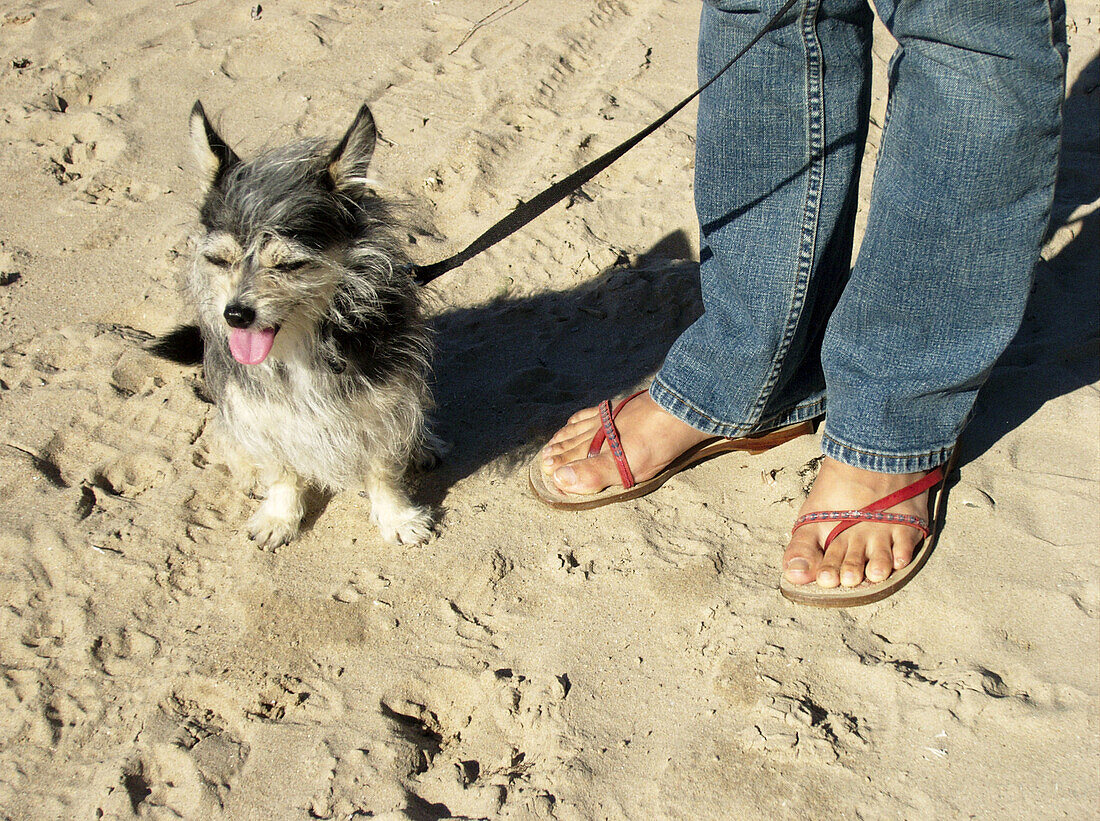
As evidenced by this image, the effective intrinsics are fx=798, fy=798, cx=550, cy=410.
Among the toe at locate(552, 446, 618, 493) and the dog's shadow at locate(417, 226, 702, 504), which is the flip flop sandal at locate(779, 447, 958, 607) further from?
the dog's shadow at locate(417, 226, 702, 504)

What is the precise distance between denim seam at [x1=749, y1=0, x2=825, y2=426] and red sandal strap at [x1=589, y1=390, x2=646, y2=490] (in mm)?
516

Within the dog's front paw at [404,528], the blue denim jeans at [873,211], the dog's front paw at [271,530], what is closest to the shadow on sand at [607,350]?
the dog's front paw at [404,528]

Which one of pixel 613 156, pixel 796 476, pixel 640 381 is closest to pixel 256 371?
pixel 613 156

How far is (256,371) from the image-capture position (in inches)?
90.2

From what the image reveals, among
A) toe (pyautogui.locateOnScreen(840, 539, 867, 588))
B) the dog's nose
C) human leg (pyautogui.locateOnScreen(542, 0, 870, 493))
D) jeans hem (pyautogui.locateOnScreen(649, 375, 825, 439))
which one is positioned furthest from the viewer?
jeans hem (pyautogui.locateOnScreen(649, 375, 825, 439))

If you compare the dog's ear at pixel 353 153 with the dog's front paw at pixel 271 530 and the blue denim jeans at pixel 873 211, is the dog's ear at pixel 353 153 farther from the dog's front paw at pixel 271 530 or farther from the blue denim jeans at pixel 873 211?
the dog's front paw at pixel 271 530

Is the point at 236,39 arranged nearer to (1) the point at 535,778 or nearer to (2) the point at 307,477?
(2) the point at 307,477

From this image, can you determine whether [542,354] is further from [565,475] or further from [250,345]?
[250,345]

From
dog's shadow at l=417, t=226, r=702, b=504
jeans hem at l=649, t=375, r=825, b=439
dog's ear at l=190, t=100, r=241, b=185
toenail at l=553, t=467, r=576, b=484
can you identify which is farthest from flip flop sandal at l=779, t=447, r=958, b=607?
dog's ear at l=190, t=100, r=241, b=185

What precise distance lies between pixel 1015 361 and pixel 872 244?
Answer: 1.42 metres

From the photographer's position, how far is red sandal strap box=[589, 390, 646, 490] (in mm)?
2639

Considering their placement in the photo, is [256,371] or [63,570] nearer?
[256,371]

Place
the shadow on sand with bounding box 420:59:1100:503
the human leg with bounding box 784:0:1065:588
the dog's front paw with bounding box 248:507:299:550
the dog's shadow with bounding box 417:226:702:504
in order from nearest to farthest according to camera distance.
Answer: the human leg with bounding box 784:0:1065:588
the dog's front paw with bounding box 248:507:299:550
the shadow on sand with bounding box 420:59:1100:503
the dog's shadow with bounding box 417:226:702:504

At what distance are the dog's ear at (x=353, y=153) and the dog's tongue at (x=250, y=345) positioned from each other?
46 centimetres
